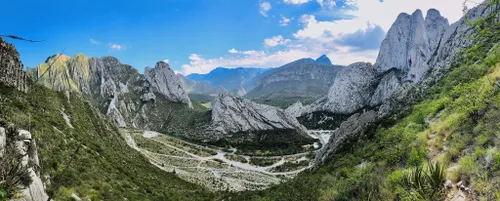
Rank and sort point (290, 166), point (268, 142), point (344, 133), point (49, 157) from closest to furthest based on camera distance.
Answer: point (49, 157), point (344, 133), point (290, 166), point (268, 142)

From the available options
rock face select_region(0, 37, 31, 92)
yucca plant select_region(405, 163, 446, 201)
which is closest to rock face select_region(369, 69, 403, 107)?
rock face select_region(0, 37, 31, 92)

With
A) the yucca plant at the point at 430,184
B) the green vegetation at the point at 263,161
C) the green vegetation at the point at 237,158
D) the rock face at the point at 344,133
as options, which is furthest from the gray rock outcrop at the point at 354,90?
the yucca plant at the point at 430,184

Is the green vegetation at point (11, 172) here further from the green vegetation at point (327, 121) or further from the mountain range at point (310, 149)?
the green vegetation at point (327, 121)

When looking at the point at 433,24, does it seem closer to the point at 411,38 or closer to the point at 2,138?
the point at 411,38

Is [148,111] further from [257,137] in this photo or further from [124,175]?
[124,175]

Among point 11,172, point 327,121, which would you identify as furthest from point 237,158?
point 327,121

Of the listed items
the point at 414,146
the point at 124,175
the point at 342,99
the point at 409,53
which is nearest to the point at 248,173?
the point at 124,175
